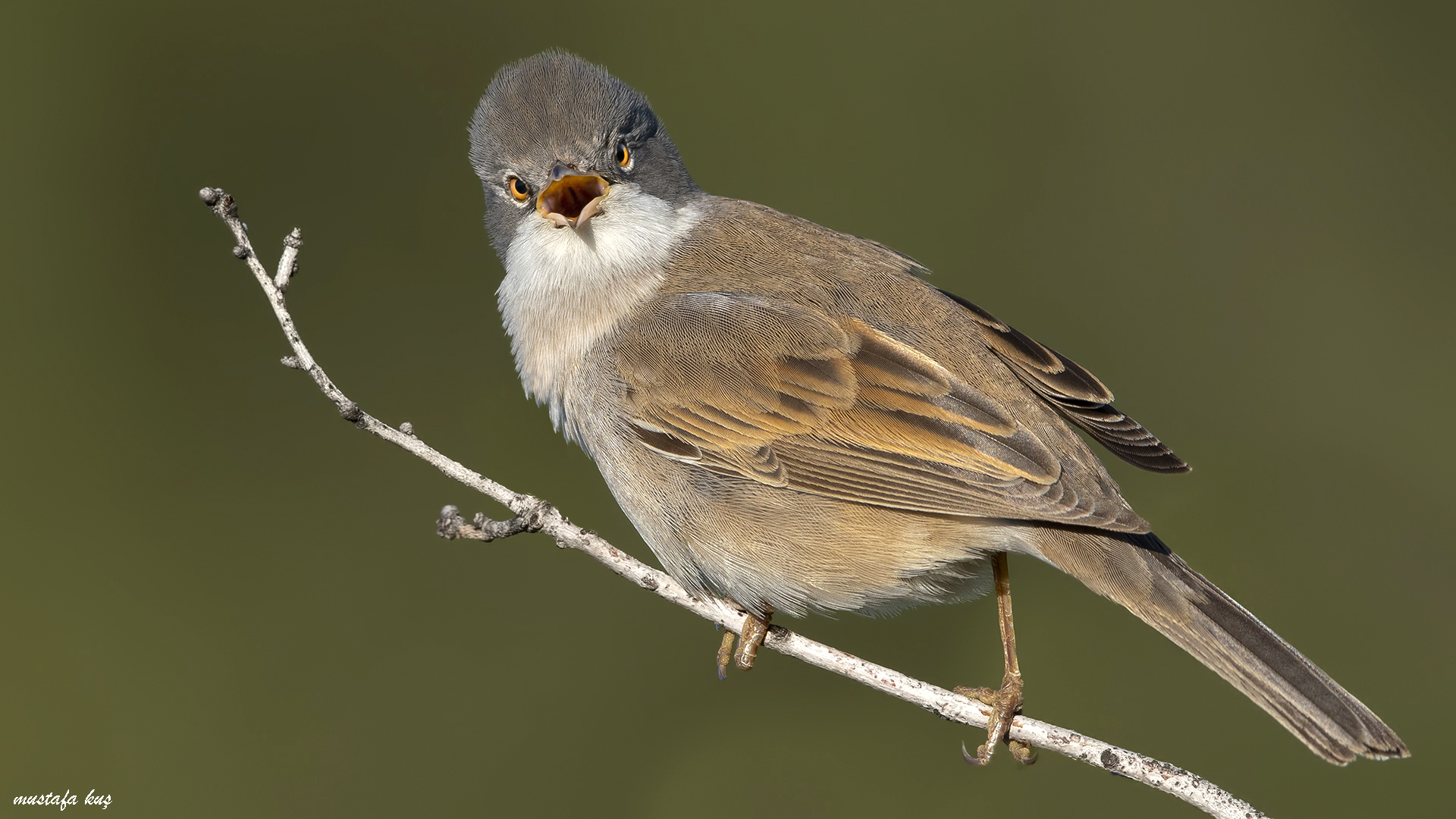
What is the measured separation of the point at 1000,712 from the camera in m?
3.58

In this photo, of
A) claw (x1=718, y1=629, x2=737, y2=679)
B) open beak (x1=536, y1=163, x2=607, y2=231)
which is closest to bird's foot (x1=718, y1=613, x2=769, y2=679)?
claw (x1=718, y1=629, x2=737, y2=679)

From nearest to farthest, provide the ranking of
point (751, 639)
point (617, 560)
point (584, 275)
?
point (617, 560) < point (751, 639) < point (584, 275)

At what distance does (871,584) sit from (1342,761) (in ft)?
4.63

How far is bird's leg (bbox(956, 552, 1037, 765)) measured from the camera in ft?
11.7

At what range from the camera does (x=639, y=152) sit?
164 inches

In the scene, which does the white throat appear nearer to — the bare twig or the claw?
the bare twig

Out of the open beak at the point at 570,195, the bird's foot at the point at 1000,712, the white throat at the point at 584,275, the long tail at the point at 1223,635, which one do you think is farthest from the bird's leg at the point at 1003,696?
the open beak at the point at 570,195

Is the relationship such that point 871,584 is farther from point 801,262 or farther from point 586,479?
point 586,479

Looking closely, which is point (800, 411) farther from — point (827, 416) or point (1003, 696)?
point (1003, 696)

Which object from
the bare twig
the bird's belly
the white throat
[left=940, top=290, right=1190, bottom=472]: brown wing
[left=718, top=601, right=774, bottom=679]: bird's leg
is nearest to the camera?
the bare twig

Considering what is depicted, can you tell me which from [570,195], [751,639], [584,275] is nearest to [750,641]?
[751,639]

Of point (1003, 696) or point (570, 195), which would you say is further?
point (570, 195)

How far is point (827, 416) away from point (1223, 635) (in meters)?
1.36

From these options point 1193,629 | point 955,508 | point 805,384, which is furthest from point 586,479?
point 1193,629
